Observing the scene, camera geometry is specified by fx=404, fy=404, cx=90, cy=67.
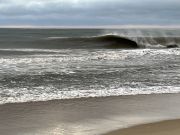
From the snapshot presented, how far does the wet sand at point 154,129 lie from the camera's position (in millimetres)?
6520

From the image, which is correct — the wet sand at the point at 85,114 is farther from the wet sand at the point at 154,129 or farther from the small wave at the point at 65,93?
the small wave at the point at 65,93

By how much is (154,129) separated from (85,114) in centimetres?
170

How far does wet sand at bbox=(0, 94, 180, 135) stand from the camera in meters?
6.87

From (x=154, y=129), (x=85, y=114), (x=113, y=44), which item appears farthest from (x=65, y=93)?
(x=113, y=44)

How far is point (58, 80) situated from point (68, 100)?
2887mm

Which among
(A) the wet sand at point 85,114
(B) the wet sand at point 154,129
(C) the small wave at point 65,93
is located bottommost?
(B) the wet sand at point 154,129

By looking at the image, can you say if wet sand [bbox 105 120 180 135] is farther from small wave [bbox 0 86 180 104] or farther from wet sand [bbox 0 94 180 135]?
small wave [bbox 0 86 180 104]

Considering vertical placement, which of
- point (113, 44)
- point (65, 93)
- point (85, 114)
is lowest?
point (85, 114)

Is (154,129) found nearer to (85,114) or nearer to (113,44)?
(85,114)

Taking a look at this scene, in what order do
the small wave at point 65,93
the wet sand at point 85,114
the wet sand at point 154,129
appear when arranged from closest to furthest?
the wet sand at point 154,129, the wet sand at point 85,114, the small wave at point 65,93

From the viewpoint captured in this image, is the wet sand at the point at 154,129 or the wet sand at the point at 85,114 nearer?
the wet sand at the point at 154,129

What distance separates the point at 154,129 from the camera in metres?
6.75

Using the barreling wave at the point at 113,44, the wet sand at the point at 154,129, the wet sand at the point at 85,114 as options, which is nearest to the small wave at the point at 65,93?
the wet sand at the point at 85,114

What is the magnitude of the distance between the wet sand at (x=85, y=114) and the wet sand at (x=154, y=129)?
9.0 inches
